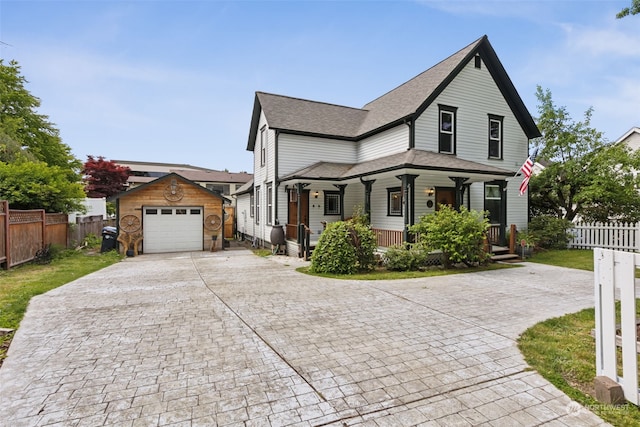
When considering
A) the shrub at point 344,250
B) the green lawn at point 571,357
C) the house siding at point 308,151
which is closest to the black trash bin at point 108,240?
the house siding at point 308,151

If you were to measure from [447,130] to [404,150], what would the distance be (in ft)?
7.70

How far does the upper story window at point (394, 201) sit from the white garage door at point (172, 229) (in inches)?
367

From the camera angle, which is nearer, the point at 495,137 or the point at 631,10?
the point at 631,10

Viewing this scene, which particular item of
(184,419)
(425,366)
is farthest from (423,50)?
(184,419)

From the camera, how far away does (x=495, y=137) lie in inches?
557

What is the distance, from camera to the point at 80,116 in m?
20.4

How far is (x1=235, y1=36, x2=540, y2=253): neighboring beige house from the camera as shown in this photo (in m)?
12.3

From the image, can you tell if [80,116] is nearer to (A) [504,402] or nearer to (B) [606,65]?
(A) [504,402]

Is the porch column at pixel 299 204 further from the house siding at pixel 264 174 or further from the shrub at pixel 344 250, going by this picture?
the shrub at pixel 344 250

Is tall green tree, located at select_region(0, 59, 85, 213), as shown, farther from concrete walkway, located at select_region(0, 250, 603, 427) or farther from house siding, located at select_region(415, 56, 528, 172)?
house siding, located at select_region(415, 56, 528, 172)

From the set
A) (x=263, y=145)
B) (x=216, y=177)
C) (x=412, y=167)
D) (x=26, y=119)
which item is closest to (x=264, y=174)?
(x=263, y=145)

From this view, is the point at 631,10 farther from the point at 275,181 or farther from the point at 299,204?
the point at 275,181

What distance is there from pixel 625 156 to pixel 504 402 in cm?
1599

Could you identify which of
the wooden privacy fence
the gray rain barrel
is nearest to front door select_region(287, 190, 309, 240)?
the gray rain barrel
